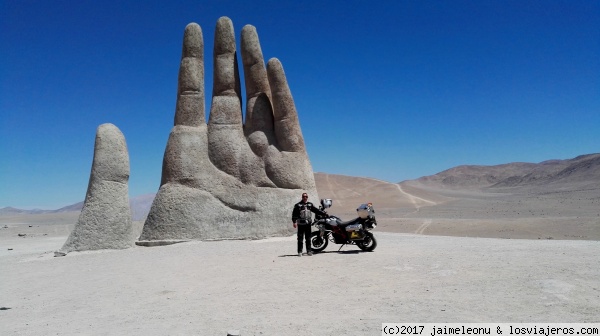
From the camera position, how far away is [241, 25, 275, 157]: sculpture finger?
17.3 m

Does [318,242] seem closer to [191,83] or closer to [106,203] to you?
[106,203]

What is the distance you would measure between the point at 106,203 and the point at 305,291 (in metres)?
8.76

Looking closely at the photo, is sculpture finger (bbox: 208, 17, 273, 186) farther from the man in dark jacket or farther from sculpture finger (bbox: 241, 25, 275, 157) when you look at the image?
the man in dark jacket

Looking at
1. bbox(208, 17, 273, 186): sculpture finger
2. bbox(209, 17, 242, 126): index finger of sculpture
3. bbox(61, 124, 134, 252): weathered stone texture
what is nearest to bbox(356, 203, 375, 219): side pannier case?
bbox(208, 17, 273, 186): sculpture finger

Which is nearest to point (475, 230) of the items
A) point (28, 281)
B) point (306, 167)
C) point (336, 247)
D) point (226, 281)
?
point (306, 167)

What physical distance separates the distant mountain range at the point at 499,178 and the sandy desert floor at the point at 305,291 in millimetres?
27458

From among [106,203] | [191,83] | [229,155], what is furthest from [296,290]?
[191,83]

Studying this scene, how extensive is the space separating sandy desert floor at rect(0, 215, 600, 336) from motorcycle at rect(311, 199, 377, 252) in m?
0.42

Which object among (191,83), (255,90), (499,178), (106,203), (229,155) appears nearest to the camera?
(106,203)

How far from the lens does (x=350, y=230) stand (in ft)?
37.6

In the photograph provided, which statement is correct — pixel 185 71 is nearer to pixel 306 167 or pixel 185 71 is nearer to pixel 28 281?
pixel 306 167

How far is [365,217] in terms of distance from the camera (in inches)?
452

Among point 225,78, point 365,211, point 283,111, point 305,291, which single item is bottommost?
point 305,291

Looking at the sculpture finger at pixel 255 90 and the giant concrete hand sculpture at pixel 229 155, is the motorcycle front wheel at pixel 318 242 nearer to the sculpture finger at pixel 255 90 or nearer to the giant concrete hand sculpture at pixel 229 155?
the giant concrete hand sculpture at pixel 229 155
